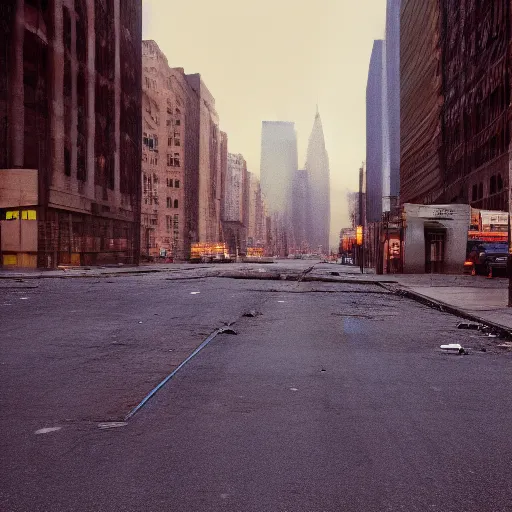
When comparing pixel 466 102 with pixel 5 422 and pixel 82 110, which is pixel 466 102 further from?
pixel 5 422

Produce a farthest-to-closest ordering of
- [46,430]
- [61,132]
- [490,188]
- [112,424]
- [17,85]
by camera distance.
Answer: [61,132]
[490,188]
[17,85]
[112,424]
[46,430]

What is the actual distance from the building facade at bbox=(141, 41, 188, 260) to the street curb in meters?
88.1

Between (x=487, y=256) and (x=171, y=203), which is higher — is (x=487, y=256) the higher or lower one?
the lower one

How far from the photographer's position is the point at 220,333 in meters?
10.1

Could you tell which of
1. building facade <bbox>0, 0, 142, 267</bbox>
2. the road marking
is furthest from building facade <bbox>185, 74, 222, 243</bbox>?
the road marking

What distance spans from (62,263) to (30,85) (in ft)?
52.6

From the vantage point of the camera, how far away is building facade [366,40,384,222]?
17100cm

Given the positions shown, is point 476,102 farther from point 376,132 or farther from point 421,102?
point 376,132

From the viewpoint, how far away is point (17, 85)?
47.5 m

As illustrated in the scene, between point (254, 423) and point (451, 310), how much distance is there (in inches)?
432

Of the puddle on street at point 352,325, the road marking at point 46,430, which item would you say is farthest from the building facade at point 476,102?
the road marking at point 46,430

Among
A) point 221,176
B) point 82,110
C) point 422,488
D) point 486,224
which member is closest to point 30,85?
point 82,110

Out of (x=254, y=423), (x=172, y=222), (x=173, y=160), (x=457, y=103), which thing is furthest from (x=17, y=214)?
(x=173, y=160)

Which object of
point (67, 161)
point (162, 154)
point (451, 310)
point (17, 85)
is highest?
point (162, 154)
